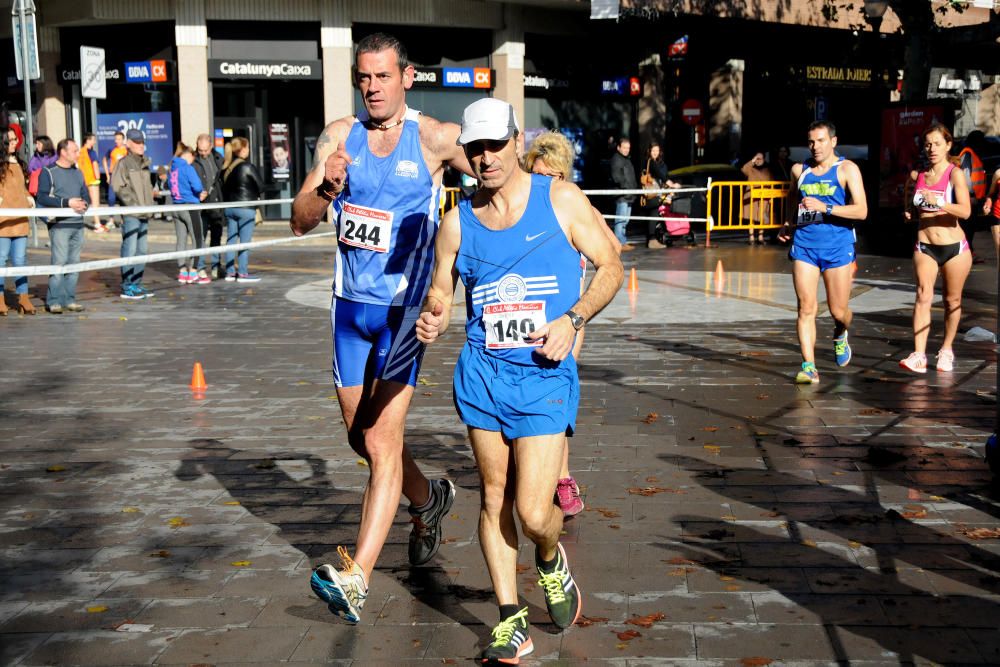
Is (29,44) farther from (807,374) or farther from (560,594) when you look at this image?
(560,594)

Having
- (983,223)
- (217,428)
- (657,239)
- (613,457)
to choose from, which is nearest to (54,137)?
(657,239)

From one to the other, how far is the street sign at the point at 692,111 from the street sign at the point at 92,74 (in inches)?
662

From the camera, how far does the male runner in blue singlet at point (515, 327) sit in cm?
446

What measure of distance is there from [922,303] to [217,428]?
5.60 m

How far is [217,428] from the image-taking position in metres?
8.36

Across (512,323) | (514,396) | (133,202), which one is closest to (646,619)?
(514,396)

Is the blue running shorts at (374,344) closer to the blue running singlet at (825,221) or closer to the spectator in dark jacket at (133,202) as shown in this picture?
the blue running singlet at (825,221)

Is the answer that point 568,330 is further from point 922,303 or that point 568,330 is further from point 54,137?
point 54,137

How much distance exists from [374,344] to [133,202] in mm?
12427

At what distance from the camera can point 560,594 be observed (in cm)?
464

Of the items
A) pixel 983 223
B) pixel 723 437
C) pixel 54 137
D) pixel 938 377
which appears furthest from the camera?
pixel 54 137

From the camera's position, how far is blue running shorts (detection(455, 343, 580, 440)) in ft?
14.6

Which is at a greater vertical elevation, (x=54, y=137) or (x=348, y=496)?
(x=54, y=137)

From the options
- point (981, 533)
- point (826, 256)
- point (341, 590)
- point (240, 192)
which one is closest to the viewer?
point (341, 590)
